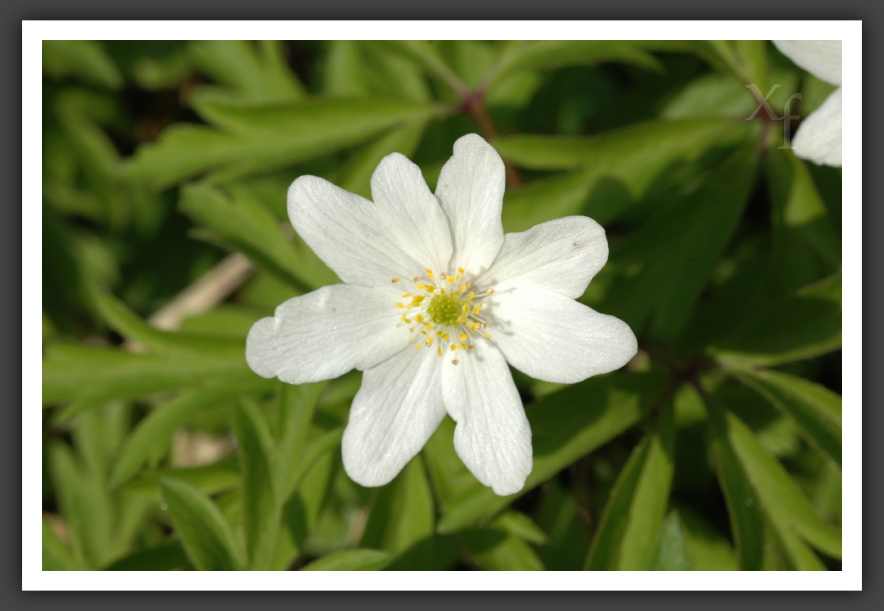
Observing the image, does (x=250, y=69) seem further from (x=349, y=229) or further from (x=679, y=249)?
(x=679, y=249)

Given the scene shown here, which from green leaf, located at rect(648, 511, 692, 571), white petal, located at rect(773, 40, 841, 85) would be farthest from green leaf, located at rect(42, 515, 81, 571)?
white petal, located at rect(773, 40, 841, 85)

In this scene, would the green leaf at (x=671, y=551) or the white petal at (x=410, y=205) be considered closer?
the white petal at (x=410, y=205)

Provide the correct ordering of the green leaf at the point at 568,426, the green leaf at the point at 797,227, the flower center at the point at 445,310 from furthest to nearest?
the green leaf at the point at 797,227 → the green leaf at the point at 568,426 → the flower center at the point at 445,310

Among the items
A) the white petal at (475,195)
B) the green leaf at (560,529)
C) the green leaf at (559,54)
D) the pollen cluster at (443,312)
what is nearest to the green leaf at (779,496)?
the green leaf at (560,529)

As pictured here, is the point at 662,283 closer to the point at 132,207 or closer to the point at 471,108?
the point at 471,108

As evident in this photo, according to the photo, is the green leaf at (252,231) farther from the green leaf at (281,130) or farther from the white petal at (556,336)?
the white petal at (556,336)

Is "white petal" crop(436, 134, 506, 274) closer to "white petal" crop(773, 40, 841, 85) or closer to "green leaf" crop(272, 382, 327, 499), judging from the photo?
"green leaf" crop(272, 382, 327, 499)
